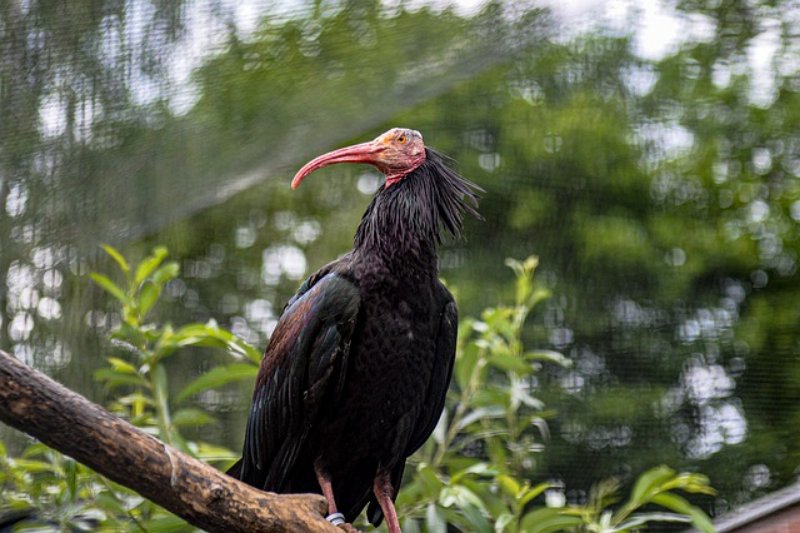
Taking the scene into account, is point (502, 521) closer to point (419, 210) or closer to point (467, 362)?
point (467, 362)

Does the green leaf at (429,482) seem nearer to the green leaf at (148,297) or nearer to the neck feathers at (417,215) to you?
the neck feathers at (417,215)

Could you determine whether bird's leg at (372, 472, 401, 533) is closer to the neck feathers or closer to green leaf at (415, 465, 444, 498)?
green leaf at (415, 465, 444, 498)

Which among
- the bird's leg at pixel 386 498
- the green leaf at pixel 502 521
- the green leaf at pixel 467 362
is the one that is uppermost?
the bird's leg at pixel 386 498

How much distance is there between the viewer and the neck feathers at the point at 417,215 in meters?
2.11

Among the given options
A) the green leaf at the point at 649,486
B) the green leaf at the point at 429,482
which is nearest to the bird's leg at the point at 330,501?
the green leaf at the point at 429,482

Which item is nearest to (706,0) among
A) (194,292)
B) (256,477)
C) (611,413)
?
(611,413)

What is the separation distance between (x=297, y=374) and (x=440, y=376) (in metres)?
0.30

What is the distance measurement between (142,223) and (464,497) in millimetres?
1186

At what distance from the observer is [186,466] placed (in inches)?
62.7

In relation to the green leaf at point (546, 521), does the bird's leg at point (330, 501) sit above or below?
above

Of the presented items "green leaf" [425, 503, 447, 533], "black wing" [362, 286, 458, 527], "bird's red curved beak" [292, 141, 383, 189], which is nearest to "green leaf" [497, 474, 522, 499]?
"green leaf" [425, 503, 447, 533]

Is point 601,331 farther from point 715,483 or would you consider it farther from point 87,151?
point 87,151

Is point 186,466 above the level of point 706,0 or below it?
above

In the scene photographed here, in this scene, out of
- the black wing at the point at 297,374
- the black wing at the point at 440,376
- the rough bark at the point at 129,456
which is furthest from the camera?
the black wing at the point at 440,376
